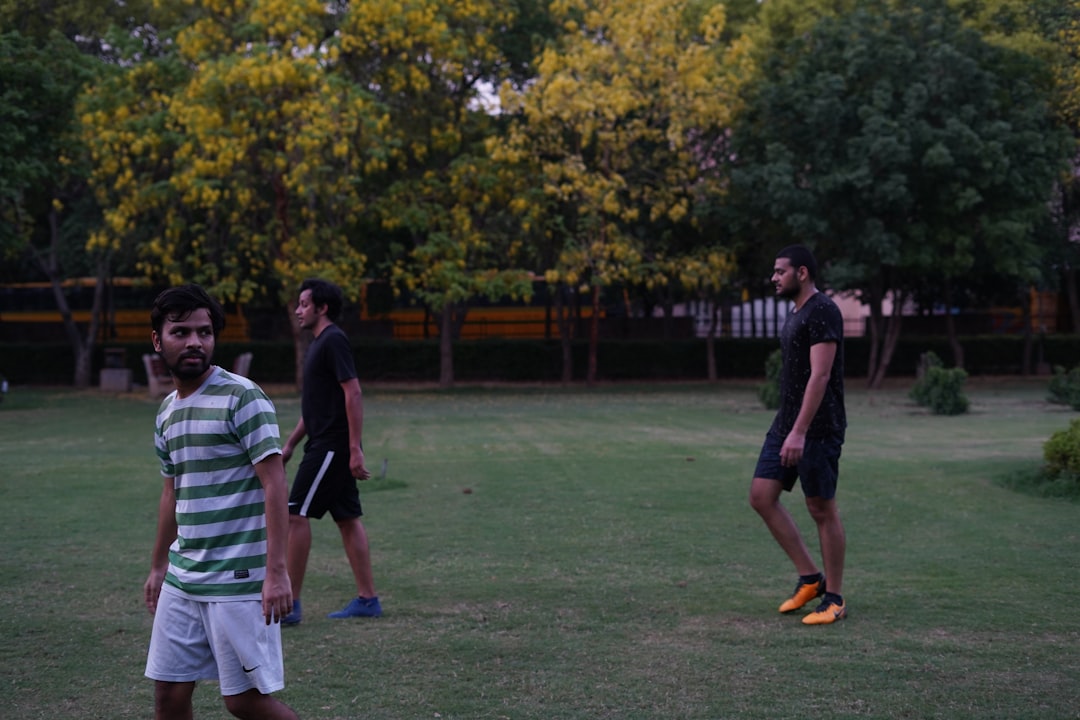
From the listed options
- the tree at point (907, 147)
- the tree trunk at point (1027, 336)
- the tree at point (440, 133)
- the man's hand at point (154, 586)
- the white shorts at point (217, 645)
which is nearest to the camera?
the white shorts at point (217, 645)

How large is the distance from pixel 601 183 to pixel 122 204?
10.7 meters

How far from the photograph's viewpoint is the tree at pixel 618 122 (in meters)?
27.7

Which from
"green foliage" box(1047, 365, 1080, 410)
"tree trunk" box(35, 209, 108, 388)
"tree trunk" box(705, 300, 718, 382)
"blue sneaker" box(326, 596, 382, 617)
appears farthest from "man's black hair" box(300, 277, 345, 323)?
"tree trunk" box(705, 300, 718, 382)

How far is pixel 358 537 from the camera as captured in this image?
6.59 meters

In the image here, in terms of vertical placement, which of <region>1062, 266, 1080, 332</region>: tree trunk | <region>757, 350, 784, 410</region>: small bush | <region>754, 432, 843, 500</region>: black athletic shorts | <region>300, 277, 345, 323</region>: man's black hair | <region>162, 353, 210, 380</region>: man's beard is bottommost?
<region>757, 350, 784, 410</region>: small bush

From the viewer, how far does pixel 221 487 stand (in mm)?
3830

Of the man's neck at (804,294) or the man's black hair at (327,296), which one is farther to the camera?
the man's black hair at (327,296)

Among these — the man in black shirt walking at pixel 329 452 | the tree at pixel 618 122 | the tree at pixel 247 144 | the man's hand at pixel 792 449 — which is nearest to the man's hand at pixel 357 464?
the man in black shirt walking at pixel 329 452

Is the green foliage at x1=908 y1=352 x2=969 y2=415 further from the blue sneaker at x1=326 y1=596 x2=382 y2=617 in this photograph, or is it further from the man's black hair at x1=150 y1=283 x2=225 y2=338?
the man's black hair at x1=150 y1=283 x2=225 y2=338

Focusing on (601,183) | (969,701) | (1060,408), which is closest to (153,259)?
(601,183)

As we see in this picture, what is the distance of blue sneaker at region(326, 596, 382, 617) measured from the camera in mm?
6590

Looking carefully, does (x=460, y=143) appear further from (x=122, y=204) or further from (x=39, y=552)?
(x=39, y=552)

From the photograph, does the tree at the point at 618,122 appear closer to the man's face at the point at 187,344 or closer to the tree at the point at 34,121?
the tree at the point at 34,121

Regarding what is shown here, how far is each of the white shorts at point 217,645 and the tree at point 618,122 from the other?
79.0 feet
